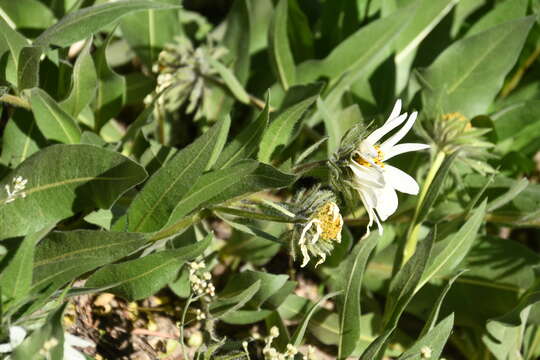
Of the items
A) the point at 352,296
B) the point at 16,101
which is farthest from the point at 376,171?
the point at 16,101

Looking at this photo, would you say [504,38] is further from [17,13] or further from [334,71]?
[17,13]

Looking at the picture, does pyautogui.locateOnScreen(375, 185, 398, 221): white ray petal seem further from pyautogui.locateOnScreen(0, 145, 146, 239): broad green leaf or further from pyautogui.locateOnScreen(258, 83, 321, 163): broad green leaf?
pyautogui.locateOnScreen(0, 145, 146, 239): broad green leaf

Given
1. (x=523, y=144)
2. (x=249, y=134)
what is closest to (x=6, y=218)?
(x=249, y=134)

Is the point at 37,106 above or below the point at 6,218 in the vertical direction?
above

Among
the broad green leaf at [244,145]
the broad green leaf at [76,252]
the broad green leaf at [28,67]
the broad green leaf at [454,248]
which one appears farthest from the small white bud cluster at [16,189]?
the broad green leaf at [454,248]

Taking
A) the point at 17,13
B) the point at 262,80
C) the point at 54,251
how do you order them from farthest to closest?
the point at 262,80 → the point at 17,13 → the point at 54,251

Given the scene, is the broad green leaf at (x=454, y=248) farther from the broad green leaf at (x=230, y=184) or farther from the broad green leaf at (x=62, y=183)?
the broad green leaf at (x=62, y=183)
